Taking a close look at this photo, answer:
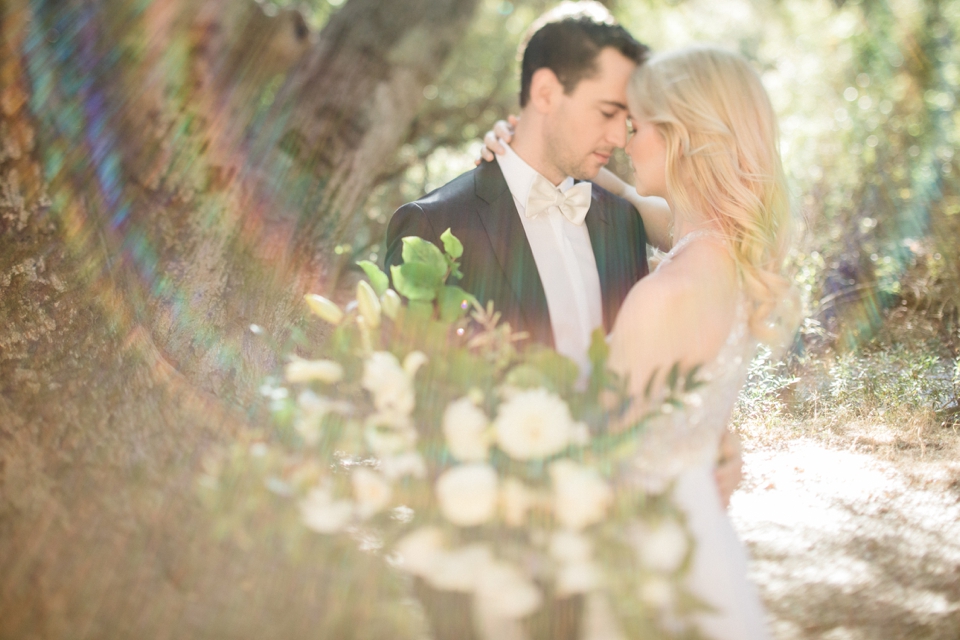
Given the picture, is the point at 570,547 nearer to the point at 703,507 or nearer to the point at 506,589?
the point at 506,589

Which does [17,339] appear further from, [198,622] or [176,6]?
[176,6]

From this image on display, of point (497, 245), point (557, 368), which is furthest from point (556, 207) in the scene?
point (557, 368)

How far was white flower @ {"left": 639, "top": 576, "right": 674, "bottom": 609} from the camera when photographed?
1.45 meters

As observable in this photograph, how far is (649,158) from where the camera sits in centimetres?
242

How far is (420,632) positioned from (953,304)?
3.44 m

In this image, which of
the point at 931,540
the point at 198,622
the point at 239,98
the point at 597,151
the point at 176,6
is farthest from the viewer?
the point at 239,98

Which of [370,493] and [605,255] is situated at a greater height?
[605,255]

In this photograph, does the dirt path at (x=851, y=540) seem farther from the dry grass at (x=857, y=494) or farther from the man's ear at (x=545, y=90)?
the man's ear at (x=545, y=90)

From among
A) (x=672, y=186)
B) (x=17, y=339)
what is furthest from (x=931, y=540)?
(x=17, y=339)

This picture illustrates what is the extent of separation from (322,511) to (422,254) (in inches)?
27.9

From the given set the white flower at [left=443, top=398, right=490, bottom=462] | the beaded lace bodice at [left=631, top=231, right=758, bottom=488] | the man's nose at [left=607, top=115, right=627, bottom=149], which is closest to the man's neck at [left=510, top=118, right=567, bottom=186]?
the man's nose at [left=607, top=115, right=627, bottom=149]

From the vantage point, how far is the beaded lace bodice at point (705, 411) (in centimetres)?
186

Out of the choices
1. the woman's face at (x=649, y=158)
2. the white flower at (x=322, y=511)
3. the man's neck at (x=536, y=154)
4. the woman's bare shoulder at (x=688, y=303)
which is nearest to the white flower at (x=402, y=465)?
the white flower at (x=322, y=511)

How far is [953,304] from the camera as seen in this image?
3.96 m
